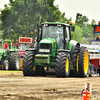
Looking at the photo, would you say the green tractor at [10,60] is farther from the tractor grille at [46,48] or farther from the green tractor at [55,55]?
the tractor grille at [46,48]

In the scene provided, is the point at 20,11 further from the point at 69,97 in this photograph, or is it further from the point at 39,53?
the point at 69,97

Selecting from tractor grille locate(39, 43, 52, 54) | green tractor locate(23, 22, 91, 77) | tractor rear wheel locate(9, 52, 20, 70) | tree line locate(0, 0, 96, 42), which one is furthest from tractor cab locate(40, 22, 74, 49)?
tree line locate(0, 0, 96, 42)

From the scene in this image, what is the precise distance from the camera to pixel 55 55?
1533 cm

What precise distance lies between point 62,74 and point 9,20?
4659 centimetres

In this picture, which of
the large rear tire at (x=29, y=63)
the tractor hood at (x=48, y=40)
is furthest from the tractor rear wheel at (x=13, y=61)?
the tractor hood at (x=48, y=40)

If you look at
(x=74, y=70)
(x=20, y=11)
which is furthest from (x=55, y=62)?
(x=20, y=11)

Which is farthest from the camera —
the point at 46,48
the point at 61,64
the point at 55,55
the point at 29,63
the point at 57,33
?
the point at 57,33

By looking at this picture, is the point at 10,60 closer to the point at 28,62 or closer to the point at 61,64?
the point at 28,62

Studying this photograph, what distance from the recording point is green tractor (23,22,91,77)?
14758mm

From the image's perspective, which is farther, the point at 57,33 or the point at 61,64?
the point at 57,33

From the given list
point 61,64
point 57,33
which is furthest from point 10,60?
point 61,64

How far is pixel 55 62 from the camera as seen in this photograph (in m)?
14.6

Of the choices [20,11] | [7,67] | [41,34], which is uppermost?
[20,11]

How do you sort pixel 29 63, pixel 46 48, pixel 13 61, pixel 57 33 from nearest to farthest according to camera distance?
pixel 29 63, pixel 46 48, pixel 57 33, pixel 13 61
